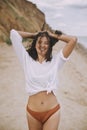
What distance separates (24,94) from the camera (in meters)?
3.05

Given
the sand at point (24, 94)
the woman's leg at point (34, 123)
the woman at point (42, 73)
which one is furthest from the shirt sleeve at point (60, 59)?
the sand at point (24, 94)

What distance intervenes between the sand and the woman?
0.77m

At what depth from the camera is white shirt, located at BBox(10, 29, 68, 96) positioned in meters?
2.24

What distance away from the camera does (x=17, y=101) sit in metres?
3.06

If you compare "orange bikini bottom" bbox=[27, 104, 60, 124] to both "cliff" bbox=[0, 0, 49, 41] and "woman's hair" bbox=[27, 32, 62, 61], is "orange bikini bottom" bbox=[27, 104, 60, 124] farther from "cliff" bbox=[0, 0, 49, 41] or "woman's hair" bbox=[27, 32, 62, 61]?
"cliff" bbox=[0, 0, 49, 41]

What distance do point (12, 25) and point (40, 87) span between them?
3.30 feet

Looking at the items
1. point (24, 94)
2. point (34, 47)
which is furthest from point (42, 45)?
point (24, 94)

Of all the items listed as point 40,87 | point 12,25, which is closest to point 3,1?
point 12,25

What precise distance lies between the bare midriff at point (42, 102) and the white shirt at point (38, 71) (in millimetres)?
27

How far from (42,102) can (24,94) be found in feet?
2.88

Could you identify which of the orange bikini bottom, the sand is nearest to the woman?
the orange bikini bottom

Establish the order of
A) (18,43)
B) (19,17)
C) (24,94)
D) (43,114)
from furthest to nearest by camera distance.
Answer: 1. (19,17)
2. (24,94)
3. (18,43)
4. (43,114)

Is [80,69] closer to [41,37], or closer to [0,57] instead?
[0,57]

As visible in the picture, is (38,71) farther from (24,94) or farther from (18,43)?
(24,94)
